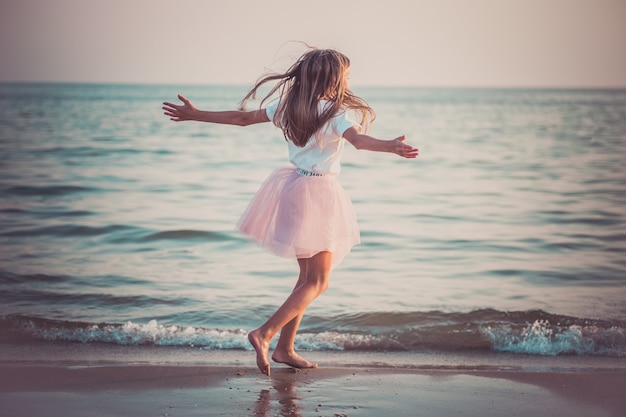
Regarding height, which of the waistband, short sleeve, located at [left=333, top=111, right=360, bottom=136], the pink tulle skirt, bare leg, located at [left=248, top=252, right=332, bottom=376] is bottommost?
bare leg, located at [left=248, top=252, right=332, bottom=376]

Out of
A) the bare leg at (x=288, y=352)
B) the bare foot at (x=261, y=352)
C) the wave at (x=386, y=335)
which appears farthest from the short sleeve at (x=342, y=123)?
the wave at (x=386, y=335)

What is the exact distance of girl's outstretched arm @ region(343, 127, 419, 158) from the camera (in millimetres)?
3504

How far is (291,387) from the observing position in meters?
3.86

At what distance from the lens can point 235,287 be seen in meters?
6.44

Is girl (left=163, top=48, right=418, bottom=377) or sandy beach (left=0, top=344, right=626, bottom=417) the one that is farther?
girl (left=163, top=48, right=418, bottom=377)

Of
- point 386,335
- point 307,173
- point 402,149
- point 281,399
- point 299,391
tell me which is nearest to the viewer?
point 402,149

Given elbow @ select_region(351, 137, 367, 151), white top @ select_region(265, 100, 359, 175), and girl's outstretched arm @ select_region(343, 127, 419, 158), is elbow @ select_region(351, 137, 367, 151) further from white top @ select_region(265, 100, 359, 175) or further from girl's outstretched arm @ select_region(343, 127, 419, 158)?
white top @ select_region(265, 100, 359, 175)

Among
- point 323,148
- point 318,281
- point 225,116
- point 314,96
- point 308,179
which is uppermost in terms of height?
point 314,96

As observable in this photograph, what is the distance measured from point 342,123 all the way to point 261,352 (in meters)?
1.20

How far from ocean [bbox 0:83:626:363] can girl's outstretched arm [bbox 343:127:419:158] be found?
1620 millimetres

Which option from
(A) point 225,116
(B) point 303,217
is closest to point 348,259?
(B) point 303,217

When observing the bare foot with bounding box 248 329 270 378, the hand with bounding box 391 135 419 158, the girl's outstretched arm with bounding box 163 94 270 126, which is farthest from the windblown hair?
the bare foot with bounding box 248 329 270 378

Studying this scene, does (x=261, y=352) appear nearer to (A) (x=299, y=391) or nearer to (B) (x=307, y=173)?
(A) (x=299, y=391)

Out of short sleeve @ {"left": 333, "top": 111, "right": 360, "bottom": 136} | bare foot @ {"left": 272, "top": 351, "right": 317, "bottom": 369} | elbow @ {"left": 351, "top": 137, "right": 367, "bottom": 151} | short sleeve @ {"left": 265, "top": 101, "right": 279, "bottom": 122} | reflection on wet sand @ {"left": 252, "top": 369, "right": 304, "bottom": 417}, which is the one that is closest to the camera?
reflection on wet sand @ {"left": 252, "top": 369, "right": 304, "bottom": 417}
